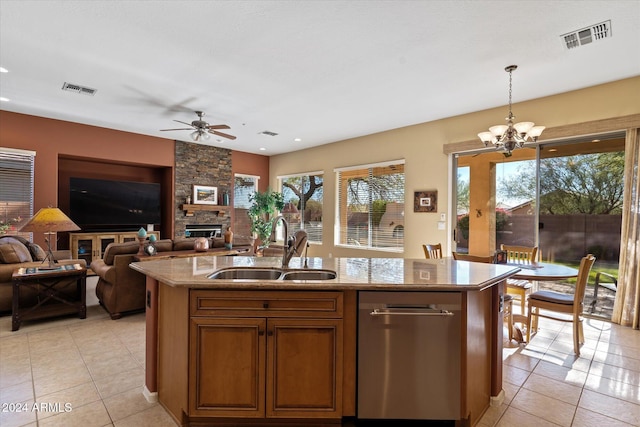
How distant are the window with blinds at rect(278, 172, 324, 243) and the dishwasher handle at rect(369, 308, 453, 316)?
5.79m

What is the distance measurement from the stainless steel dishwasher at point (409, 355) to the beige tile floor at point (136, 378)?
1.81ft

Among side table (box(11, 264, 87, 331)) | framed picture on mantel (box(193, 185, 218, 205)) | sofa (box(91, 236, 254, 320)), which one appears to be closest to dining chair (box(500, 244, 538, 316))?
sofa (box(91, 236, 254, 320))

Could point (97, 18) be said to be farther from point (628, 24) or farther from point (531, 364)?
point (531, 364)

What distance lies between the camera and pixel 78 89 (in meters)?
4.22

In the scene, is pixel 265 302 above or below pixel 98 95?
below

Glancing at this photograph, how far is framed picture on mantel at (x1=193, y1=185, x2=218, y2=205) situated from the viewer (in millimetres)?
7496

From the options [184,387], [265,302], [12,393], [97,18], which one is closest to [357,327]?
[265,302]

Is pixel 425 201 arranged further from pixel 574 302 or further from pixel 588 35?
pixel 588 35

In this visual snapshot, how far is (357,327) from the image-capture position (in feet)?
6.12

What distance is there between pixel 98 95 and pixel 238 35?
2.79 m

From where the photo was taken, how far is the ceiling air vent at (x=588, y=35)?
8.93 ft

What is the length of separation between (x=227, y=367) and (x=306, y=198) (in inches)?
253

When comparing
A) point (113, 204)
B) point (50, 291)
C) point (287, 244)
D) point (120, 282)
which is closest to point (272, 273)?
point (287, 244)

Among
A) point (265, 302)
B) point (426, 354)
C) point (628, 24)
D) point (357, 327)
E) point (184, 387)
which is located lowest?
point (184, 387)
